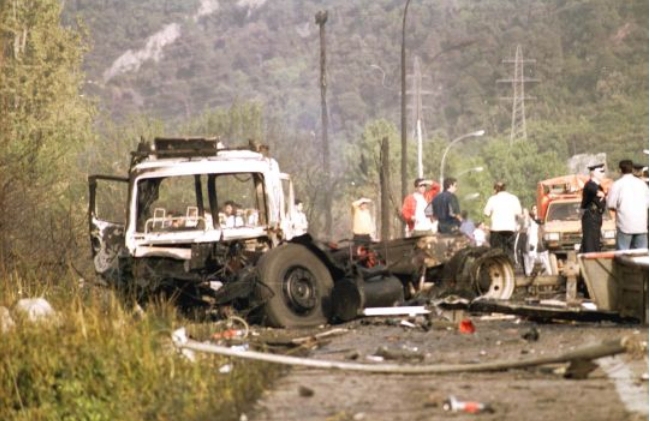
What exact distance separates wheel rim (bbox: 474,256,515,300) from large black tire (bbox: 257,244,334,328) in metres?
2.64

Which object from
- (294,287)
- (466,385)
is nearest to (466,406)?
(466,385)

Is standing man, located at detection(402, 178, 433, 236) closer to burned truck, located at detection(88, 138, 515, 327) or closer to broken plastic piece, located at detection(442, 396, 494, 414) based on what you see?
burned truck, located at detection(88, 138, 515, 327)

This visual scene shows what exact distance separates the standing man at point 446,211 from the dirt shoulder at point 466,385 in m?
10.8

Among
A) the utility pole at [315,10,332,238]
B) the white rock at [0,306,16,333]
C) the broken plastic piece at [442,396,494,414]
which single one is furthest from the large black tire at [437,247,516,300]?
the utility pole at [315,10,332,238]

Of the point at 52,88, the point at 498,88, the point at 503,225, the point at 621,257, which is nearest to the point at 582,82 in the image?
the point at 498,88

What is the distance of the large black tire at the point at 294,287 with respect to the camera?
19.1 m

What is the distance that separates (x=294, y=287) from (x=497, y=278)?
11.3 ft

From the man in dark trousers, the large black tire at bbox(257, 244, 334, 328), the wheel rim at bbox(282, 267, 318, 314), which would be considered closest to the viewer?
the large black tire at bbox(257, 244, 334, 328)

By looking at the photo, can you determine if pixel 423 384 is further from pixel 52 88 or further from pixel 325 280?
pixel 52 88

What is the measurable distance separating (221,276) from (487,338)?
14.2 feet

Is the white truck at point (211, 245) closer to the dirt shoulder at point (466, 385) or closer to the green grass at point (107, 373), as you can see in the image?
the dirt shoulder at point (466, 385)

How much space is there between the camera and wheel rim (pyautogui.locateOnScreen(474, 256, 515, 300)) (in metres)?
21.6

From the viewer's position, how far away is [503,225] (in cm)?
2908

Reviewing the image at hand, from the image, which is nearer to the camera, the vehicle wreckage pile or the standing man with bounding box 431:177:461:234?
the vehicle wreckage pile
